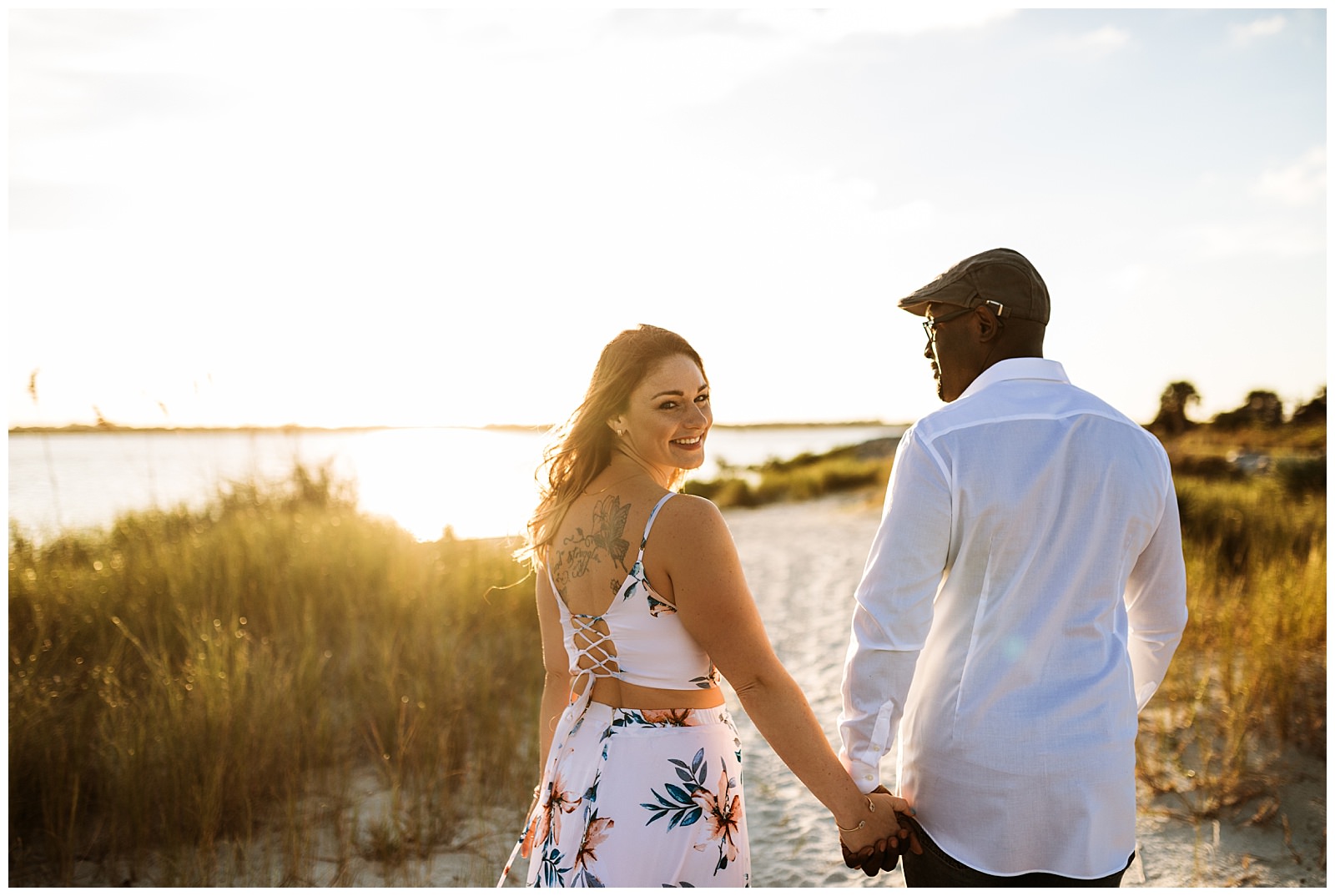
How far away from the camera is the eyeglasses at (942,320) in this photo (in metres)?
1.88

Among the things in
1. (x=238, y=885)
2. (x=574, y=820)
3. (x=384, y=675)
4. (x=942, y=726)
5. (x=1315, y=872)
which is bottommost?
(x=1315, y=872)

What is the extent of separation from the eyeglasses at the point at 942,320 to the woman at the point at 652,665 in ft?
1.90

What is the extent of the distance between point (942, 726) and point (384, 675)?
3918 millimetres

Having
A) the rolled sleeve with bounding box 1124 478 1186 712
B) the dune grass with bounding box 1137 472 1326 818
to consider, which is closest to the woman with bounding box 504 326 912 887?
the rolled sleeve with bounding box 1124 478 1186 712

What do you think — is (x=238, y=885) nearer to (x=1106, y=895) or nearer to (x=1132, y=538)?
(x=1106, y=895)

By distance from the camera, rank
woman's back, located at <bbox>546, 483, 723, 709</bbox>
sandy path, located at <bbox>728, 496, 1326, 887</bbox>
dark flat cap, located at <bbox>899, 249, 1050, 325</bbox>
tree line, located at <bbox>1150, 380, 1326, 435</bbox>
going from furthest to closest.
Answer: tree line, located at <bbox>1150, 380, 1326, 435</bbox> < sandy path, located at <bbox>728, 496, 1326, 887</bbox> < woman's back, located at <bbox>546, 483, 723, 709</bbox> < dark flat cap, located at <bbox>899, 249, 1050, 325</bbox>

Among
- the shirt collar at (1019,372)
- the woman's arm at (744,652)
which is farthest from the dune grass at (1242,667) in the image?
the shirt collar at (1019,372)

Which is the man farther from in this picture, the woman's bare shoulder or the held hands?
the woman's bare shoulder

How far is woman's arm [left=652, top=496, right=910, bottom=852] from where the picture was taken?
1917 mm

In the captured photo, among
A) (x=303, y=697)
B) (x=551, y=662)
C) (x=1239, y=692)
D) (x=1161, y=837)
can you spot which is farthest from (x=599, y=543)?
(x=1239, y=692)

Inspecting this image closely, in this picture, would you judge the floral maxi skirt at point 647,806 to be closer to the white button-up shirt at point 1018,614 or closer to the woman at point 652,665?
the woman at point 652,665

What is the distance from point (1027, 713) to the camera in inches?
68.9

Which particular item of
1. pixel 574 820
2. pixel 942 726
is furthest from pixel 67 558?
pixel 942 726

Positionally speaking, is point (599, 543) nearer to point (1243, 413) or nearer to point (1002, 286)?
point (1002, 286)
